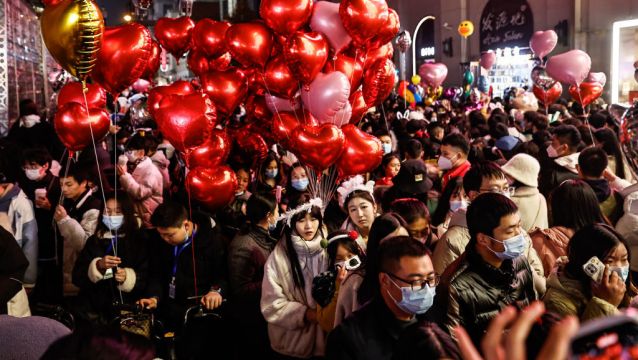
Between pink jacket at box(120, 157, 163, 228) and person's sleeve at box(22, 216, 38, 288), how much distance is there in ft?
3.55

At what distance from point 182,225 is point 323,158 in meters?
1.11

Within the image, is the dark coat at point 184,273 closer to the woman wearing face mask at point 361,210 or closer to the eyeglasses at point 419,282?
the woman wearing face mask at point 361,210

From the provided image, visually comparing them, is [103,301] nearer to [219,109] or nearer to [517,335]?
[219,109]

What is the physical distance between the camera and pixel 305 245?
3.47 m

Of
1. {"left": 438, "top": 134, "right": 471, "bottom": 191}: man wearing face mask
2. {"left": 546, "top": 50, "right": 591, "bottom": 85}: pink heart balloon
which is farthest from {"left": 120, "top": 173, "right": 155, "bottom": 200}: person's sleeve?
{"left": 546, "top": 50, "right": 591, "bottom": 85}: pink heart balloon

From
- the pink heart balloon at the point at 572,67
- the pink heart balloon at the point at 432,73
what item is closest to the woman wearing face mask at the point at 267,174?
the pink heart balloon at the point at 572,67

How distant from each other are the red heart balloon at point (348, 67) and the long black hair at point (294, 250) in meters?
1.49

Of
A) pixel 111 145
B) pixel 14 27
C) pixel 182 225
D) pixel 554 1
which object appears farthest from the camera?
pixel 554 1

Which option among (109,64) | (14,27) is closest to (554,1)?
(14,27)

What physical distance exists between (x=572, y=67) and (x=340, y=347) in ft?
27.5

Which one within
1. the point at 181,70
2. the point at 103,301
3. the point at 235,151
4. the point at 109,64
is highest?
the point at 109,64

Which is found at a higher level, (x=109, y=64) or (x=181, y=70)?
(x=109, y=64)

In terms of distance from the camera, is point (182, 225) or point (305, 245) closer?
point (305, 245)

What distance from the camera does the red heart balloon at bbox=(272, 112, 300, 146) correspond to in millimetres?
4883
